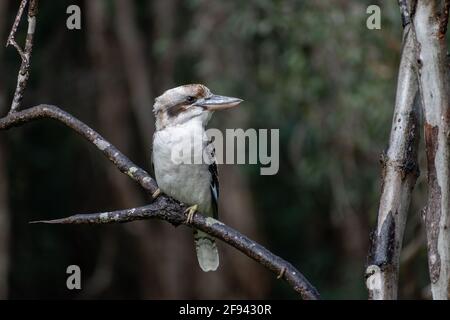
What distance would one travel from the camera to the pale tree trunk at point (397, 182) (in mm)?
1999

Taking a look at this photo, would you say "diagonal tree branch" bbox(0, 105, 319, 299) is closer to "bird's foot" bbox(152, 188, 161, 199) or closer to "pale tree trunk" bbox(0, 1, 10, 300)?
"bird's foot" bbox(152, 188, 161, 199)

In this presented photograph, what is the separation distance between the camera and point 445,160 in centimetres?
204

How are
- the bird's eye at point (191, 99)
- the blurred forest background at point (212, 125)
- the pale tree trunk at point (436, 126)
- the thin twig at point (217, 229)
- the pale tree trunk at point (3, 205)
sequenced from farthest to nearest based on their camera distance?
the pale tree trunk at point (3, 205)
the blurred forest background at point (212, 125)
the bird's eye at point (191, 99)
the thin twig at point (217, 229)
the pale tree trunk at point (436, 126)

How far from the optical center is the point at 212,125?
6.97 meters

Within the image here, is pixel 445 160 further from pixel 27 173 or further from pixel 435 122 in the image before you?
pixel 27 173

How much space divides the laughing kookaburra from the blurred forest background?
2.48m

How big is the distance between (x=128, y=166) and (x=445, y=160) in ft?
3.12

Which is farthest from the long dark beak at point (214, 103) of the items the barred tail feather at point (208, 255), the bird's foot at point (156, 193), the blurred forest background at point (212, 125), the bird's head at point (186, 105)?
the blurred forest background at point (212, 125)

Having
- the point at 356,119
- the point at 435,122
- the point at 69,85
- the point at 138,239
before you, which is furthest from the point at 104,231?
the point at 435,122

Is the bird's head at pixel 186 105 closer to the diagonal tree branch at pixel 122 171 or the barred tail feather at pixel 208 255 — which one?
the barred tail feather at pixel 208 255

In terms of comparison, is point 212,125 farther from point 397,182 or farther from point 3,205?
point 397,182

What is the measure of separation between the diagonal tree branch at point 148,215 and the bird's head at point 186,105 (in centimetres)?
97

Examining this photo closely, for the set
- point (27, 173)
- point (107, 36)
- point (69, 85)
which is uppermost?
point (107, 36)

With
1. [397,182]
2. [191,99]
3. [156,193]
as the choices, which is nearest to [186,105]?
[191,99]
